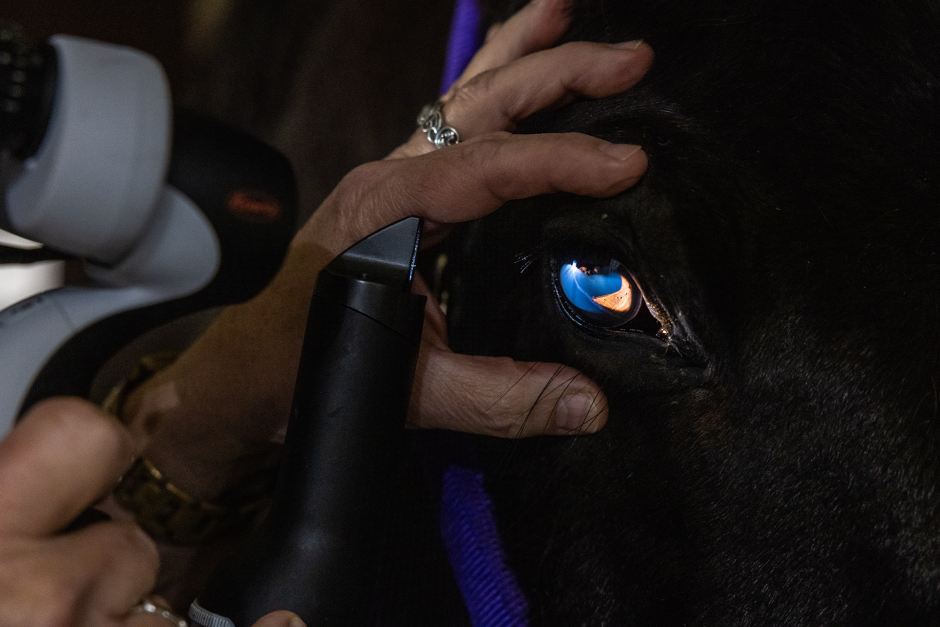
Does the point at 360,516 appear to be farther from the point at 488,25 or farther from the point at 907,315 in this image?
the point at 488,25

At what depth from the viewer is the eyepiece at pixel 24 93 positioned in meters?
0.37

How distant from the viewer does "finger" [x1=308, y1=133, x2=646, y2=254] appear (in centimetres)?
46

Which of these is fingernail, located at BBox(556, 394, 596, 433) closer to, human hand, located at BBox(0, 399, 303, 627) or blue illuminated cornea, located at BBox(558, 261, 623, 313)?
blue illuminated cornea, located at BBox(558, 261, 623, 313)

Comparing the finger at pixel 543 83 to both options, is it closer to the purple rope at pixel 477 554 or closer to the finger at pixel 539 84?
the finger at pixel 539 84

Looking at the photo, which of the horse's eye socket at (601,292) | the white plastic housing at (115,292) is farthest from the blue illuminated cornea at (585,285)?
the white plastic housing at (115,292)

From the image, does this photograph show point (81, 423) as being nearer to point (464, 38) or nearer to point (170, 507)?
point (170, 507)

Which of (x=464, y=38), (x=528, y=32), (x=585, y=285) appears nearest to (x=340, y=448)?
(x=585, y=285)

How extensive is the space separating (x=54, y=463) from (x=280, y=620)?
A: 0.16 meters

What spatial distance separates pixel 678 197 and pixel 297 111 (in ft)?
2.42

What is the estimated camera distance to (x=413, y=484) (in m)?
0.55

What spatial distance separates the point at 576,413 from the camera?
1.72 ft

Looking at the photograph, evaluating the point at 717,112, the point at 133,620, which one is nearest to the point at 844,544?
the point at 717,112

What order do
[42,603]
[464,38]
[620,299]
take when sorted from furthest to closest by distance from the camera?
1. [464,38]
2. [620,299]
3. [42,603]

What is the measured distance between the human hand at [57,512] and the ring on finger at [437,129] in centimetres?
41
